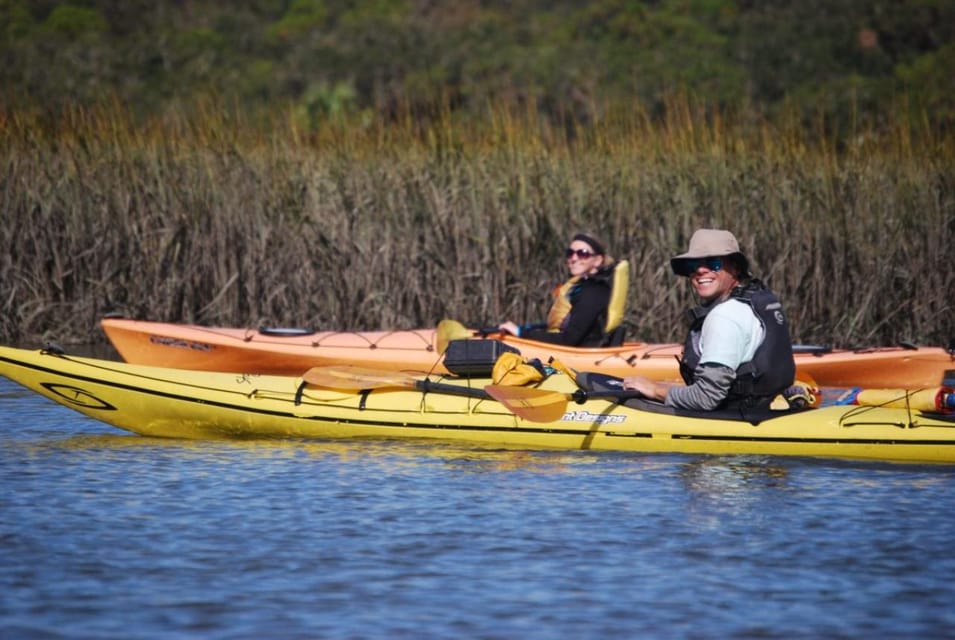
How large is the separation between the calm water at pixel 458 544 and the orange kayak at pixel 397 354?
2035 mm

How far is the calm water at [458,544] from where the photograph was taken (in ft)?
16.0

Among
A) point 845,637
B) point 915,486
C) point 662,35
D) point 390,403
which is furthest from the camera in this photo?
point 662,35

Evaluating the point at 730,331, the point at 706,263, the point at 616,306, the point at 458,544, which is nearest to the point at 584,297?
the point at 616,306

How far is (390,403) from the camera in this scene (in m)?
7.72

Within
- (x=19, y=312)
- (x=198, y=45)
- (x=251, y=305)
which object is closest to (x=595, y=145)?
(x=251, y=305)

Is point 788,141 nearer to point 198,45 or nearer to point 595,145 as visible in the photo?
point 595,145

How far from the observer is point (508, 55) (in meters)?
30.9

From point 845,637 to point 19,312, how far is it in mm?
7959

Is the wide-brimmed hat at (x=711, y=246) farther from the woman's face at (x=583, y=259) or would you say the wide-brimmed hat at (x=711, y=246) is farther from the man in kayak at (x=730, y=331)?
the woman's face at (x=583, y=259)

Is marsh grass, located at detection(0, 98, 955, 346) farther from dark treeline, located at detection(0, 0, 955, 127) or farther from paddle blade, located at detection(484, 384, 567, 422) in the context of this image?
dark treeline, located at detection(0, 0, 955, 127)

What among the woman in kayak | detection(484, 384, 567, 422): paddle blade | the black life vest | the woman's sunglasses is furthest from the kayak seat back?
the woman's sunglasses

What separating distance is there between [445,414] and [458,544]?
5.98 feet

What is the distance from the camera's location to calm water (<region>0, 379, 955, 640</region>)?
4.88 metres

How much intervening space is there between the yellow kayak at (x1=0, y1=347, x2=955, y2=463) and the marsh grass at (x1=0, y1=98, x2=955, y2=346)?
3.37 meters
